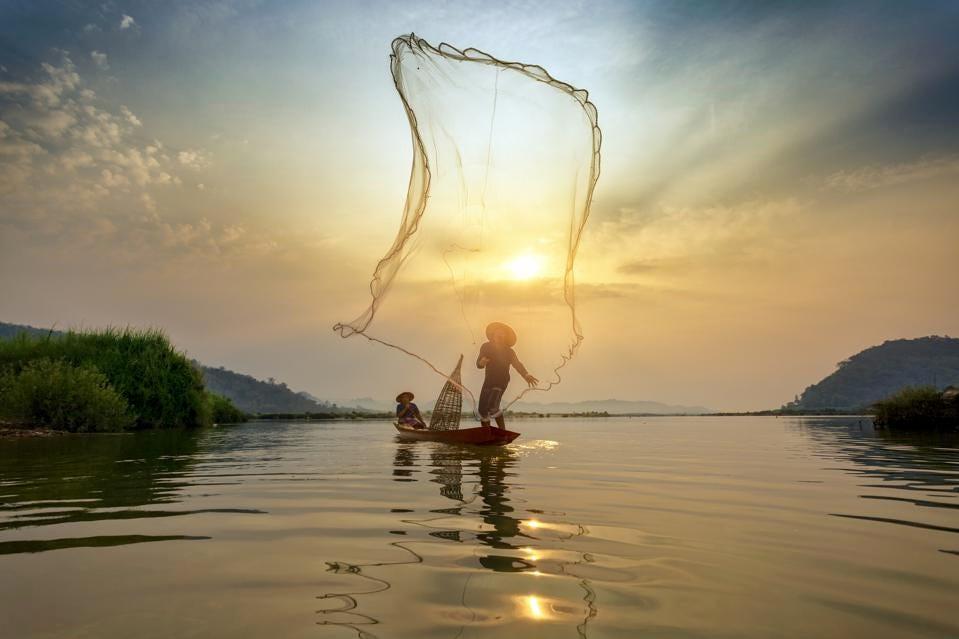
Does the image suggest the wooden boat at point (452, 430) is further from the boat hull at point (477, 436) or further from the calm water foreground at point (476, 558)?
the calm water foreground at point (476, 558)

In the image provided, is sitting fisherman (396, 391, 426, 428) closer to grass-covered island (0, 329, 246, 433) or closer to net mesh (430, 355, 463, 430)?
net mesh (430, 355, 463, 430)

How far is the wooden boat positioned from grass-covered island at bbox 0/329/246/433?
17.9m

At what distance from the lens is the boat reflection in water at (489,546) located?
3273 millimetres

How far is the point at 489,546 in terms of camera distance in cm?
488

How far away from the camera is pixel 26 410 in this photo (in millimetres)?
27125

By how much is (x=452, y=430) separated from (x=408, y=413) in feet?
19.5

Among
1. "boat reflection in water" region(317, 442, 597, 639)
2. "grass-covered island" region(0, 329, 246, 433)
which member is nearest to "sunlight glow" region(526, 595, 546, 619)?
"boat reflection in water" region(317, 442, 597, 639)

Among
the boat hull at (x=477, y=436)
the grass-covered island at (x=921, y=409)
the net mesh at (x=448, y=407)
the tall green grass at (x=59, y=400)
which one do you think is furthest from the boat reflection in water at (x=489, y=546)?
the grass-covered island at (x=921, y=409)

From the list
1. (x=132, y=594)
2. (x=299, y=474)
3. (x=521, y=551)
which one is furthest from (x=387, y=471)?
(x=132, y=594)

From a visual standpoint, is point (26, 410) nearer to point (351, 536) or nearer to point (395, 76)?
point (395, 76)

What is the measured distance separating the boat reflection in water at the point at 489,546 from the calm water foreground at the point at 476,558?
0.08ft

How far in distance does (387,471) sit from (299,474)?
1.73 metres

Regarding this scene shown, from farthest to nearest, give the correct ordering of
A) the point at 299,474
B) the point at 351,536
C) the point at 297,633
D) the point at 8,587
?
the point at 299,474 → the point at 351,536 → the point at 8,587 → the point at 297,633

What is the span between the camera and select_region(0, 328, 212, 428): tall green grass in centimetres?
3431
